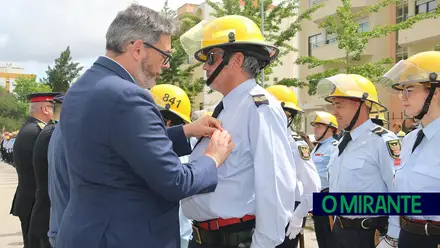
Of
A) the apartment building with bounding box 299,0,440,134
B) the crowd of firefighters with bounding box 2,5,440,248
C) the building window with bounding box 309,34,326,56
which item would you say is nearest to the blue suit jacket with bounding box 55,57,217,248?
the crowd of firefighters with bounding box 2,5,440,248

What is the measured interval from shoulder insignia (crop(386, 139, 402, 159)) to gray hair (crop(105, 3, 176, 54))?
2728 millimetres

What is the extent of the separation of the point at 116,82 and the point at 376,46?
2457 centimetres

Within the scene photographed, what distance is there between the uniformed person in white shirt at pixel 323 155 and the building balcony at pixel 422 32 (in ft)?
A: 44.7

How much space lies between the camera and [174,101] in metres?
4.65

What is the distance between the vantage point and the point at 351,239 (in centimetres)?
420

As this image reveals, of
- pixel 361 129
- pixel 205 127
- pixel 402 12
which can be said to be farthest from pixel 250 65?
pixel 402 12

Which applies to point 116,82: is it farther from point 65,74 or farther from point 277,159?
point 65,74

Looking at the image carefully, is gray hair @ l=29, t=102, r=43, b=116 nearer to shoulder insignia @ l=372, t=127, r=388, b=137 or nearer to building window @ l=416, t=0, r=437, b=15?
shoulder insignia @ l=372, t=127, r=388, b=137

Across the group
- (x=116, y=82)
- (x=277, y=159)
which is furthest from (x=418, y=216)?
(x=116, y=82)

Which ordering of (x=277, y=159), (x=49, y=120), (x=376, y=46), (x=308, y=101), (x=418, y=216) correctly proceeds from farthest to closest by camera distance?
(x=308, y=101)
(x=376, y=46)
(x=49, y=120)
(x=418, y=216)
(x=277, y=159)

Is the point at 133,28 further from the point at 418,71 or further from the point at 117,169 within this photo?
the point at 418,71

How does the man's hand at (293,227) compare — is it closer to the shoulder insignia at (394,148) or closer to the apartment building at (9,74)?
the shoulder insignia at (394,148)

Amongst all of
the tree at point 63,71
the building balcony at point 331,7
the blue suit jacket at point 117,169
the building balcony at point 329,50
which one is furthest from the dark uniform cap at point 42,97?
the tree at point 63,71

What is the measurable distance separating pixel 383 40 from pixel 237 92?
2383 cm
